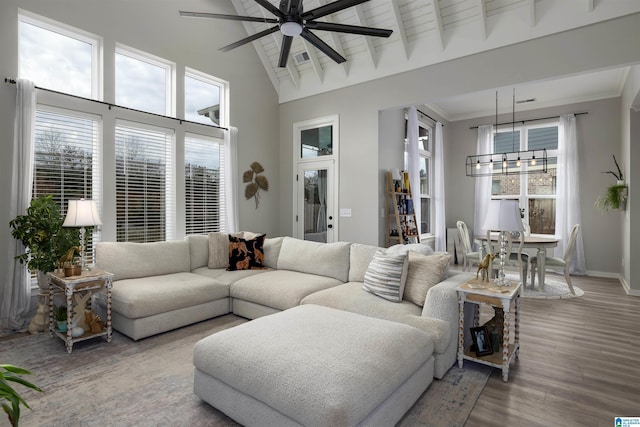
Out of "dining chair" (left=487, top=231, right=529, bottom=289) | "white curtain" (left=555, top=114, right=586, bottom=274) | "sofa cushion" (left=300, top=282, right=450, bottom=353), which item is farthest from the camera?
"white curtain" (left=555, top=114, right=586, bottom=274)

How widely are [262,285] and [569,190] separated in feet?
20.4

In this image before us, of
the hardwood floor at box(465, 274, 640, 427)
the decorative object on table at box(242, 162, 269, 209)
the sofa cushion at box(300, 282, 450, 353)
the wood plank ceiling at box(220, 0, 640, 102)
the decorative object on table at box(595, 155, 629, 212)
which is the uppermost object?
the wood plank ceiling at box(220, 0, 640, 102)

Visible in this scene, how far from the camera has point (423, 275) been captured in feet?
9.86

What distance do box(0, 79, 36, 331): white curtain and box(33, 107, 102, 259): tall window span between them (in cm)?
17

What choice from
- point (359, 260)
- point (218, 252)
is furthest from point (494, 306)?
point (218, 252)

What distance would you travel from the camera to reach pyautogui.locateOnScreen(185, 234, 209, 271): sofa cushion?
4.46 meters

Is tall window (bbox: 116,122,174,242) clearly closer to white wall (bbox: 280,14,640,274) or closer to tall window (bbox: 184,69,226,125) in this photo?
tall window (bbox: 184,69,226,125)

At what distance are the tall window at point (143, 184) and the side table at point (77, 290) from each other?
112 centimetres

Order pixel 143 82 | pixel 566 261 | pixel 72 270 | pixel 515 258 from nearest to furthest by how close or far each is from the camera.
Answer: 1. pixel 72 270
2. pixel 143 82
3. pixel 566 261
4. pixel 515 258

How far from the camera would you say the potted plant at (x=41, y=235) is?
131 inches

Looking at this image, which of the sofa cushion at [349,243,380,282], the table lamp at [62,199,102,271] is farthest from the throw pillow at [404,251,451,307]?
the table lamp at [62,199,102,271]

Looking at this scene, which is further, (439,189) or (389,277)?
(439,189)

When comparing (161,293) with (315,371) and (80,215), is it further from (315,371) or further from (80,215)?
(315,371)

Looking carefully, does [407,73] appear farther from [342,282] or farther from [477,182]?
[477,182]
